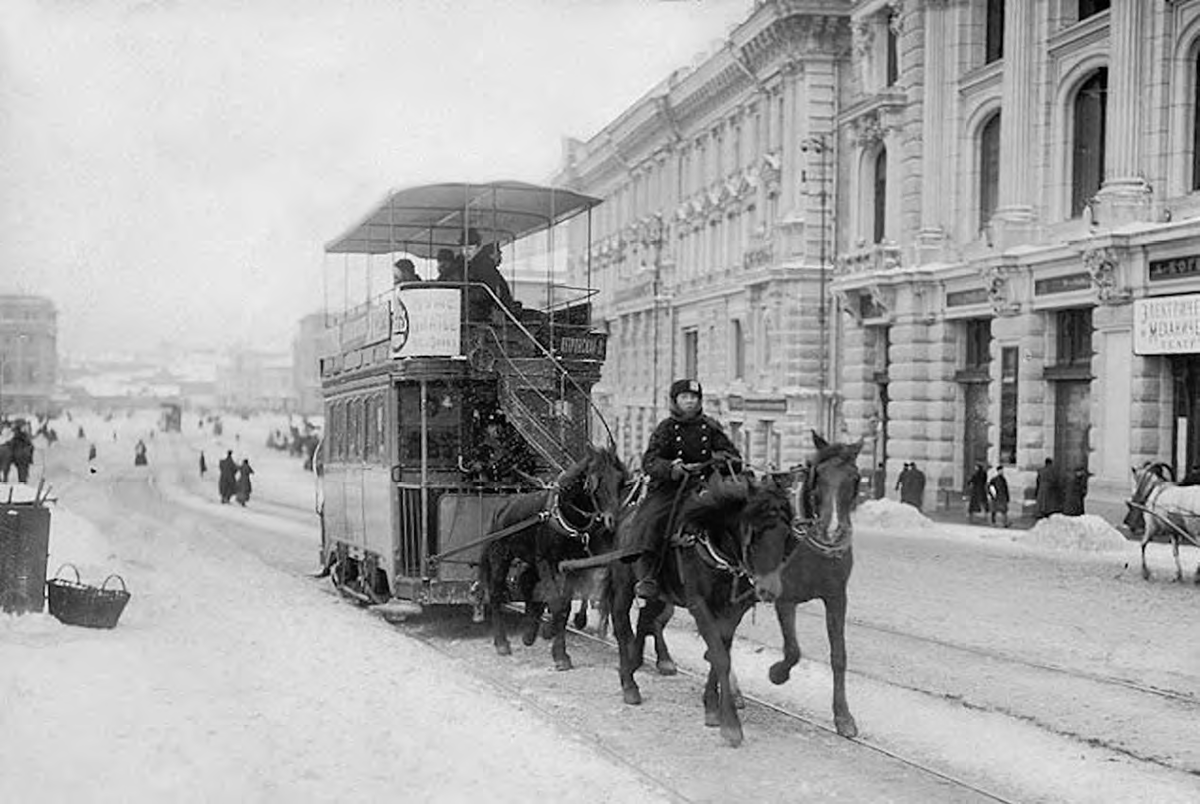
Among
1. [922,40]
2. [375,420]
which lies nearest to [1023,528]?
[922,40]

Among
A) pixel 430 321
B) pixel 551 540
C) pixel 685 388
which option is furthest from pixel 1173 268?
pixel 685 388

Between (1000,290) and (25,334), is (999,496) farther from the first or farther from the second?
(25,334)

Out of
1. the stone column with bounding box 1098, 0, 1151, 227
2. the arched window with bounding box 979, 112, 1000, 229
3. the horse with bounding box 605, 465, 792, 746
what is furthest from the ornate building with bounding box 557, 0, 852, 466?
the horse with bounding box 605, 465, 792, 746

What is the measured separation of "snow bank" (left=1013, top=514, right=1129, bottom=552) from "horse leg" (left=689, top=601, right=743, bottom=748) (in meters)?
17.0

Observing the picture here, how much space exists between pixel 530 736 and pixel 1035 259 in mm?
23986

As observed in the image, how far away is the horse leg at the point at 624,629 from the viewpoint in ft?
40.1

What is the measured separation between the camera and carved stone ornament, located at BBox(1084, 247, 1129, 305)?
28734 mm

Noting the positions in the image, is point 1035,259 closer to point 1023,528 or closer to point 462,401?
point 1023,528

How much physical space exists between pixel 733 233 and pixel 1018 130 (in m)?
20.0

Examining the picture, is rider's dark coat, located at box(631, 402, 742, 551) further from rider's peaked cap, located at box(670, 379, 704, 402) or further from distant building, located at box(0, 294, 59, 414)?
distant building, located at box(0, 294, 59, 414)

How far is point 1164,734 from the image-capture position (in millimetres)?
11219

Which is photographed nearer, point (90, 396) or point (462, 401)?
point (462, 401)

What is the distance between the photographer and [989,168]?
117ft

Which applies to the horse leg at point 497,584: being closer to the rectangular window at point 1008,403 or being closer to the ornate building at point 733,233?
the ornate building at point 733,233
